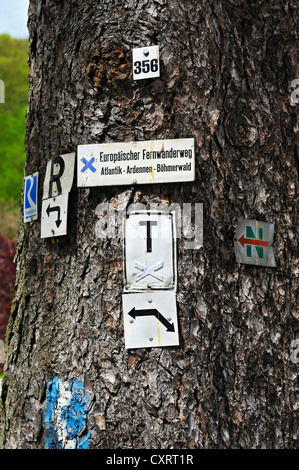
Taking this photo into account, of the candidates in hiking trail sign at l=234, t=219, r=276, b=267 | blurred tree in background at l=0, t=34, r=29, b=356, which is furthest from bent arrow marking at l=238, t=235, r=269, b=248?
blurred tree in background at l=0, t=34, r=29, b=356

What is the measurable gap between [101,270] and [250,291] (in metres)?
0.55

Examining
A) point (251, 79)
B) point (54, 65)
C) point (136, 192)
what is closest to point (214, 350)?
point (136, 192)

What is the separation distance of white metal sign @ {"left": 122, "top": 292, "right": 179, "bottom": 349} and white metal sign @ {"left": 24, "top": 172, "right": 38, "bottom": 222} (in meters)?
0.60

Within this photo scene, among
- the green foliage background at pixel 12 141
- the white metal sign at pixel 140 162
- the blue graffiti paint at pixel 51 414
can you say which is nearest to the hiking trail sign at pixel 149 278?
the white metal sign at pixel 140 162

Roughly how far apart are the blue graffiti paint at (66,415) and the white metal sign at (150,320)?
0.28m

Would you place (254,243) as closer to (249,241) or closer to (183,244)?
(249,241)

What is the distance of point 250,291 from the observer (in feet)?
6.87

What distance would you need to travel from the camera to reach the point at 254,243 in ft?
6.98

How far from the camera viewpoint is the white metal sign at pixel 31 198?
2373 millimetres

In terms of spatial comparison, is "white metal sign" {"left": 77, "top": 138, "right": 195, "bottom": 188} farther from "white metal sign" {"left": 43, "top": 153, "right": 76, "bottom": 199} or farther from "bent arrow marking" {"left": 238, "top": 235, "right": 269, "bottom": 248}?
"bent arrow marking" {"left": 238, "top": 235, "right": 269, "bottom": 248}

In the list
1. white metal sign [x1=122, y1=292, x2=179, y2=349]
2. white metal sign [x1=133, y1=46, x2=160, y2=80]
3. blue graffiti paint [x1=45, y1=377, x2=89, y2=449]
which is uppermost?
white metal sign [x1=133, y1=46, x2=160, y2=80]

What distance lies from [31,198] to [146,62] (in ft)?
2.47

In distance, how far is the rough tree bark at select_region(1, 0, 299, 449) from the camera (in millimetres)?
2010
